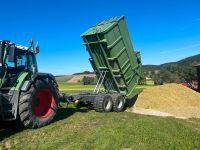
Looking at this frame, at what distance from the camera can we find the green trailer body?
1405cm

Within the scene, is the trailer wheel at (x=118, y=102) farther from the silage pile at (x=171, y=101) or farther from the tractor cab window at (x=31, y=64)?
the tractor cab window at (x=31, y=64)

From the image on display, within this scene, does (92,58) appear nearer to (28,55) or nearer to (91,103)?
(91,103)

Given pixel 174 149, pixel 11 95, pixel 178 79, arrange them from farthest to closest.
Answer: pixel 178 79
pixel 11 95
pixel 174 149

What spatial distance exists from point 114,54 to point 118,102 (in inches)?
98.6

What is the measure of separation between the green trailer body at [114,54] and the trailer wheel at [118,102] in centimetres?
66

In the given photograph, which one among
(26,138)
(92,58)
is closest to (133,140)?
(26,138)

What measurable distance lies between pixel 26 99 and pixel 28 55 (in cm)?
212

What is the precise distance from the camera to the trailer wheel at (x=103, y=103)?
44.8 ft

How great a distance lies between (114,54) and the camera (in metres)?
14.2

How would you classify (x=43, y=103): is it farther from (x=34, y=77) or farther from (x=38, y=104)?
(x=34, y=77)

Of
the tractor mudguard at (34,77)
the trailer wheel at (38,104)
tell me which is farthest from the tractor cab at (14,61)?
the trailer wheel at (38,104)

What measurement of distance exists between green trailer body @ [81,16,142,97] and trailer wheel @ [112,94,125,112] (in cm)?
66

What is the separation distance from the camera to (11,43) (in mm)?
9609

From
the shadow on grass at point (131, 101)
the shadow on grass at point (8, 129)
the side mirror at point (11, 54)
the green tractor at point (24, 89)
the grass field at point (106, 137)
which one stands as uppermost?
the side mirror at point (11, 54)
